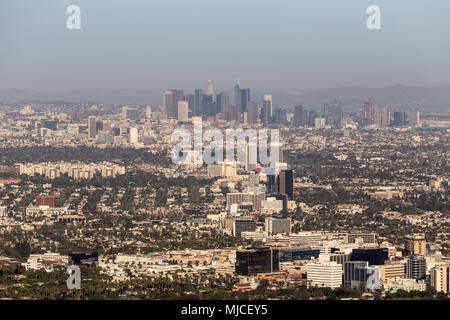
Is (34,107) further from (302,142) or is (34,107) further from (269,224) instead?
(269,224)

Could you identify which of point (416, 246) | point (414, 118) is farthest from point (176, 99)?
point (416, 246)

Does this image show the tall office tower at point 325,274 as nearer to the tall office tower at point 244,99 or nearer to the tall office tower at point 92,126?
the tall office tower at point 92,126

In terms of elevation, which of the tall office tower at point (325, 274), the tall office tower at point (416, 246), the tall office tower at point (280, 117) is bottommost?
the tall office tower at point (416, 246)

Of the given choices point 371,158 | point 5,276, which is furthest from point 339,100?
point 5,276

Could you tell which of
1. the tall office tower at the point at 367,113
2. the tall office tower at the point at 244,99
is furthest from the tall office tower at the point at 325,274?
the tall office tower at the point at 367,113

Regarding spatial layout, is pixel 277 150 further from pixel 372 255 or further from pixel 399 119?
pixel 372 255

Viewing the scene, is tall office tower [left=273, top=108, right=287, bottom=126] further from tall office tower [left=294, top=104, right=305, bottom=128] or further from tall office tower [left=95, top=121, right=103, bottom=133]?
tall office tower [left=95, top=121, right=103, bottom=133]
